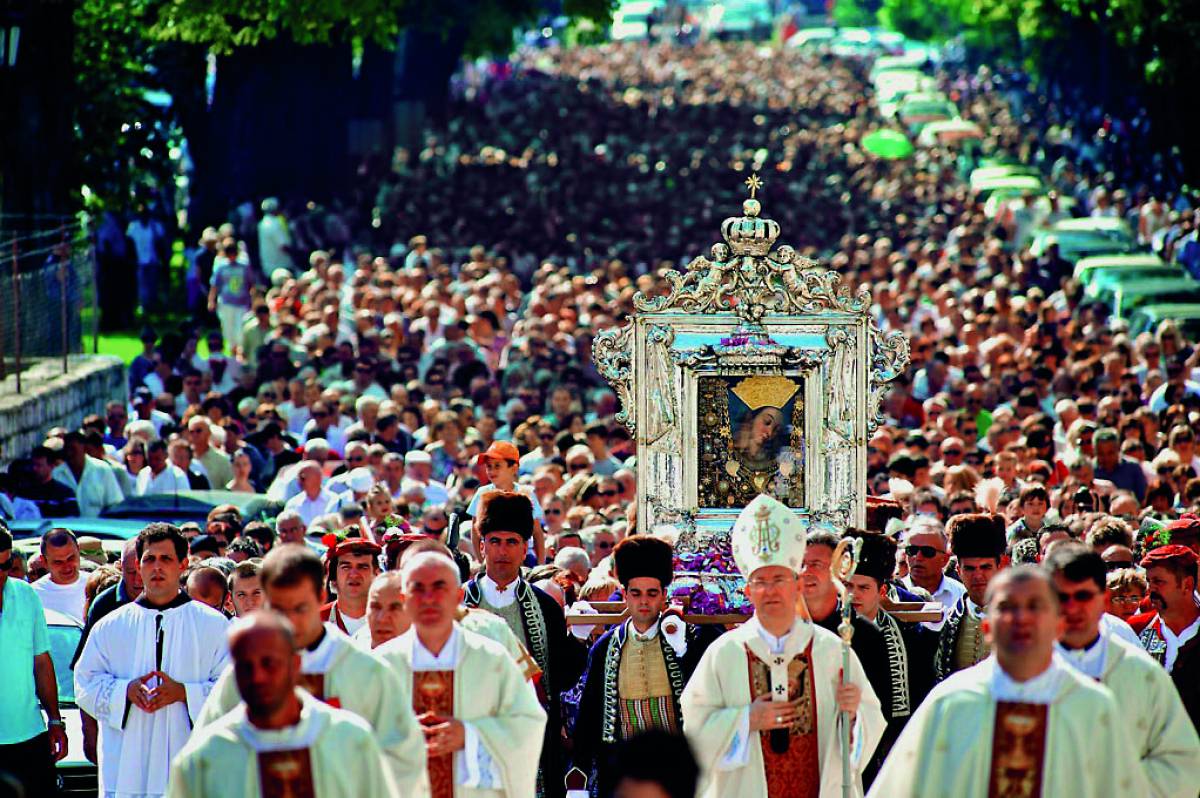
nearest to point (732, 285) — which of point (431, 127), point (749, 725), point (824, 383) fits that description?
point (824, 383)

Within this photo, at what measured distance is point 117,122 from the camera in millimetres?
32406

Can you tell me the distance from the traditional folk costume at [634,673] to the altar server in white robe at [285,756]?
3477 millimetres

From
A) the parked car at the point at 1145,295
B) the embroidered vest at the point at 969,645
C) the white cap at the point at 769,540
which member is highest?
the parked car at the point at 1145,295

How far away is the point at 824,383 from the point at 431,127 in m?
43.0

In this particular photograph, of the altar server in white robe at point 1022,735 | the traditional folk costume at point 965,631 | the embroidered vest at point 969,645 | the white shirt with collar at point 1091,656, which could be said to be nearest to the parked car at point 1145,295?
the traditional folk costume at point 965,631

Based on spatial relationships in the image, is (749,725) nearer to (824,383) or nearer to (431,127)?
(824,383)

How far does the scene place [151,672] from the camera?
1186 centimetres

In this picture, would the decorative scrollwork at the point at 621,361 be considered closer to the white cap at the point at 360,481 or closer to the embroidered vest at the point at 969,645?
the embroidered vest at the point at 969,645

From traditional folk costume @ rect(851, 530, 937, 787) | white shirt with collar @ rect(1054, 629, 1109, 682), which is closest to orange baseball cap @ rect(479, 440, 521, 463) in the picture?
traditional folk costume @ rect(851, 530, 937, 787)

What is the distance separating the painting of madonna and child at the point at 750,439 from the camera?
14203 millimetres

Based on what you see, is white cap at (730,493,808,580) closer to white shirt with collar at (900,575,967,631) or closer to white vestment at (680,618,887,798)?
white vestment at (680,618,887,798)

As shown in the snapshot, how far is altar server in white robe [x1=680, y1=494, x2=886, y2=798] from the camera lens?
10.7 m

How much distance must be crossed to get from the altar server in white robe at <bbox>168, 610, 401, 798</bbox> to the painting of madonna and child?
5.73m

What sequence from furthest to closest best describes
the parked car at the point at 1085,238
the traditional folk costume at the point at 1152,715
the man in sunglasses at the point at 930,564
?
1. the parked car at the point at 1085,238
2. the man in sunglasses at the point at 930,564
3. the traditional folk costume at the point at 1152,715
